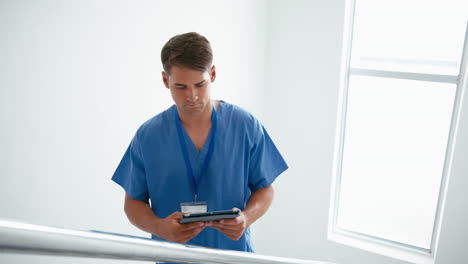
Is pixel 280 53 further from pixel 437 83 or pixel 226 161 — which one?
pixel 226 161

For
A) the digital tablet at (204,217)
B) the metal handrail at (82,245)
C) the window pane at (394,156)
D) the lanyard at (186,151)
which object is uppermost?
the metal handrail at (82,245)

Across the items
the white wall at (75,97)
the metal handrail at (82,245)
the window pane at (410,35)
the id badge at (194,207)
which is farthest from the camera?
the window pane at (410,35)

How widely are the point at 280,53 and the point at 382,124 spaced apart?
1019 mm

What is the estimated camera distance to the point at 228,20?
285cm

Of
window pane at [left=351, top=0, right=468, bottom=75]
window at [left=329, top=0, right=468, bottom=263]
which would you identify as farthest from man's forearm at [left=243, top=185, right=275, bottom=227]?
window pane at [left=351, top=0, right=468, bottom=75]

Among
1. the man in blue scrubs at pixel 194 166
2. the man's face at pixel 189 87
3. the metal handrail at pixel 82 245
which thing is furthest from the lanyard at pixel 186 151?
the metal handrail at pixel 82 245

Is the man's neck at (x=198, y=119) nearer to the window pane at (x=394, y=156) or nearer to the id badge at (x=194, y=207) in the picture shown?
the id badge at (x=194, y=207)

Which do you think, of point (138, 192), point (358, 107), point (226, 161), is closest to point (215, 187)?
point (226, 161)

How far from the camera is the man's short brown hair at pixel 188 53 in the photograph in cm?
134

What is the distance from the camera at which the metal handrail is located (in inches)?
14.5

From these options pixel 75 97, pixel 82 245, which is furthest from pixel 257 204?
pixel 82 245

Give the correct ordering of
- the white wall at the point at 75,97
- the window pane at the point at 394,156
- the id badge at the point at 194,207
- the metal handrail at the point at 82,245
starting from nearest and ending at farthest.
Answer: the metal handrail at the point at 82,245 < the id badge at the point at 194,207 < the white wall at the point at 75,97 < the window pane at the point at 394,156

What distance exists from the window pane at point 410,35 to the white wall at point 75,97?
4.50ft

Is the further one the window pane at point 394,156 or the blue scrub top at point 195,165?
the window pane at point 394,156
